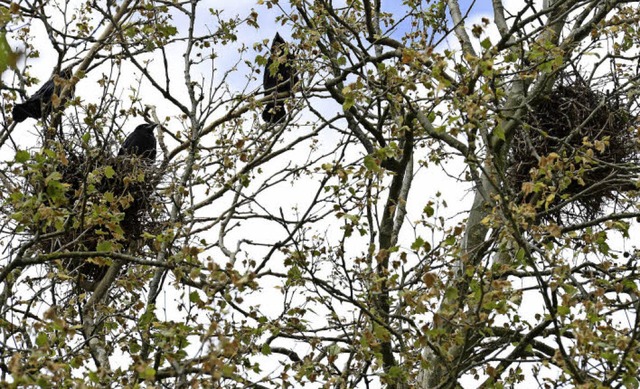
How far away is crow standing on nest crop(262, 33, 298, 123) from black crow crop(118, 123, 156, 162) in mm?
1232

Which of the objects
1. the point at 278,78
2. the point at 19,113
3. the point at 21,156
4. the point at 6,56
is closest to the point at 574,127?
the point at 278,78

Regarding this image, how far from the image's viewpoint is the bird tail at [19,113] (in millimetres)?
8297

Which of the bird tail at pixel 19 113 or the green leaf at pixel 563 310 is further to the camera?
the bird tail at pixel 19 113

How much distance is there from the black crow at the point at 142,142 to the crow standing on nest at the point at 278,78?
1232 mm

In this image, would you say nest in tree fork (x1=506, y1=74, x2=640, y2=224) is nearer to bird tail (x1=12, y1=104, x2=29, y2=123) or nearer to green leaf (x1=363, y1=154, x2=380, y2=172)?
green leaf (x1=363, y1=154, x2=380, y2=172)

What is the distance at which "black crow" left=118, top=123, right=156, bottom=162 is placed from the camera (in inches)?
336

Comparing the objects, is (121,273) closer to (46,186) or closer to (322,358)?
(322,358)

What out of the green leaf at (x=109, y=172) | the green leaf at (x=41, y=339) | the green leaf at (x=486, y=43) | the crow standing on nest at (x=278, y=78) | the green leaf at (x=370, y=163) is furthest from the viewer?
the crow standing on nest at (x=278, y=78)

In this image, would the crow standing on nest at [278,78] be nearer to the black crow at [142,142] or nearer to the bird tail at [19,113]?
the black crow at [142,142]

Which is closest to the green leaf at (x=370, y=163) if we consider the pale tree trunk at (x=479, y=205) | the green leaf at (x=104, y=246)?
the pale tree trunk at (x=479, y=205)

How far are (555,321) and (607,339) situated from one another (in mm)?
365

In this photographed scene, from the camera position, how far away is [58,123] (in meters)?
7.37

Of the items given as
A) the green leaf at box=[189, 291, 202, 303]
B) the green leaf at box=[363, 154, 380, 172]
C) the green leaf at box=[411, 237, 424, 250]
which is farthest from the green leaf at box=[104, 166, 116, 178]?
the green leaf at box=[411, 237, 424, 250]

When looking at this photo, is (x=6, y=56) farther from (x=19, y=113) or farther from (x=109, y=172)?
(x=19, y=113)
